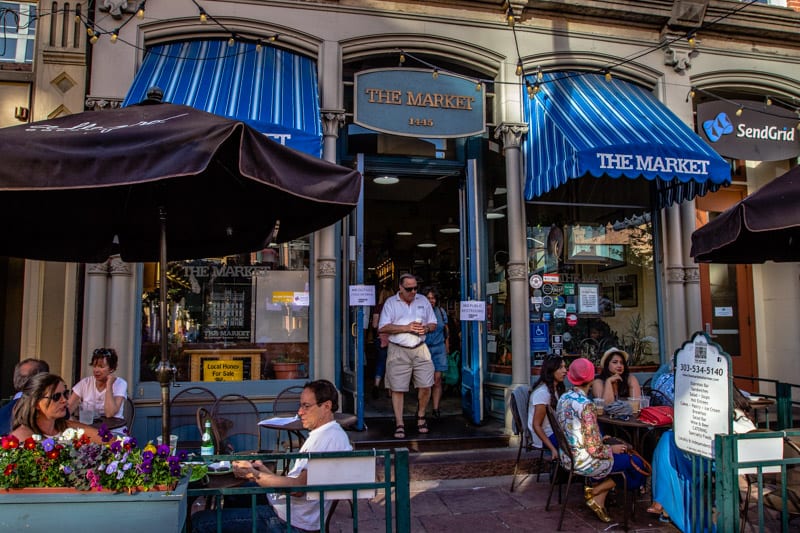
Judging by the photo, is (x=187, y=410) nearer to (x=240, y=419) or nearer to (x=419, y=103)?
(x=240, y=419)

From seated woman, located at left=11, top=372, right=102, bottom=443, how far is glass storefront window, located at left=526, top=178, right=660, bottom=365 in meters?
5.66

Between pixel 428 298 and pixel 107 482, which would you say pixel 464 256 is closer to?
pixel 428 298

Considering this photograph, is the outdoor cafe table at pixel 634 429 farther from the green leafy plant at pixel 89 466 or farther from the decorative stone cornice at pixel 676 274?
the green leafy plant at pixel 89 466

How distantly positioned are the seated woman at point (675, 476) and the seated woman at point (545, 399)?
0.94 meters

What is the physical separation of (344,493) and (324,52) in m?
5.93

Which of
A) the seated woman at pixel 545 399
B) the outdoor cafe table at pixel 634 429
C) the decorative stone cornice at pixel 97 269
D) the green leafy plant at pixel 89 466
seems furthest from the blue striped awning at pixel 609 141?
the green leafy plant at pixel 89 466

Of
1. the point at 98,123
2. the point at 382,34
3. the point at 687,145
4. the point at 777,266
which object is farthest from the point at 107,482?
the point at 777,266

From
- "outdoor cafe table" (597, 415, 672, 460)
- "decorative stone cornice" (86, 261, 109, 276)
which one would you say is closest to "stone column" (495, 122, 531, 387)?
"outdoor cafe table" (597, 415, 672, 460)

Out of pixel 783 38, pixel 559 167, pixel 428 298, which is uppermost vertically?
pixel 783 38

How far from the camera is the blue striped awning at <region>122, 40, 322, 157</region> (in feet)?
21.7

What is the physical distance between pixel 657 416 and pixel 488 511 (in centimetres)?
177

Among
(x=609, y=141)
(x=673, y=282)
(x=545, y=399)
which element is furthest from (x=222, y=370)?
(x=673, y=282)

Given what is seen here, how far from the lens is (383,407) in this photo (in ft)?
29.7

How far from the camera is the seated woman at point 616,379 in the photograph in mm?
6395
